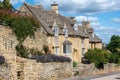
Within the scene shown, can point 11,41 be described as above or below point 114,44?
above

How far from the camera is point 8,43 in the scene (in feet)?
129

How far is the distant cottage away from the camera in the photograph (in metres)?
55.6

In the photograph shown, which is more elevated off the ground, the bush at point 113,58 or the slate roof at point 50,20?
the slate roof at point 50,20

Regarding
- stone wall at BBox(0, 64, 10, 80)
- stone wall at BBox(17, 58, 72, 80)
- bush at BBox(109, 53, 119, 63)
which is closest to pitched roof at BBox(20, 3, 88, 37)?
bush at BBox(109, 53, 119, 63)

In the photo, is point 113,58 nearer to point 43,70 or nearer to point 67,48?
point 67,48

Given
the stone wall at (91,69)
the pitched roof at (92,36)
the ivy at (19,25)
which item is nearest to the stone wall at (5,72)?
the ivy at (19,25)

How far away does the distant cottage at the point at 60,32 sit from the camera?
182 feet

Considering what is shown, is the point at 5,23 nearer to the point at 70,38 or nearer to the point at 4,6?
the point at 4,6

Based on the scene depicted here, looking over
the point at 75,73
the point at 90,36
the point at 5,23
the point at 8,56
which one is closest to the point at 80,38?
the point at 90,36

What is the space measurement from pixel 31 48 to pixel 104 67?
72.5 ft

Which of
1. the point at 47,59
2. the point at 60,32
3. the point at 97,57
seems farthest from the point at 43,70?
the point at 97,57

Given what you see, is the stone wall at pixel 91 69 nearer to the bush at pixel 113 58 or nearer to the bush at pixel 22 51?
the bush at pixel 113 58

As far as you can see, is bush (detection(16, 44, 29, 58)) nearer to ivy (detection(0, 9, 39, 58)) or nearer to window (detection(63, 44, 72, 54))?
ivy (detection(0, 9, 39, 58))

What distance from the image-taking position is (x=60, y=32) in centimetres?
5788
